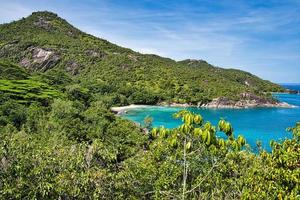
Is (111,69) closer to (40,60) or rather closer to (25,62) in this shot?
(40,60)

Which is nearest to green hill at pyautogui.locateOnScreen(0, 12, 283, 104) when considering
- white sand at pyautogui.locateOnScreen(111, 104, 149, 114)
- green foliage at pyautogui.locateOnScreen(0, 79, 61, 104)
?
white sand at pyautogui.locateOnScreen(111, 104, 149, 114)

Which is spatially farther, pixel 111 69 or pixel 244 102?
pixel 111 69

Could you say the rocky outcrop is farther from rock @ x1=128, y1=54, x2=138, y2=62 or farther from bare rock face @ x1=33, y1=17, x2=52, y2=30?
bare rock face @ x1=33, y1=17, x2=52, y2=30

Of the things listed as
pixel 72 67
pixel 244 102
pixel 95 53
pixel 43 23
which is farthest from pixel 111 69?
pixel 43 23

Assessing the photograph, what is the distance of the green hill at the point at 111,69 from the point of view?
10031 centimetres

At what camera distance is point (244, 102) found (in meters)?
104

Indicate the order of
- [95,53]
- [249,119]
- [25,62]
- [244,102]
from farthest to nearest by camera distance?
[95,53]
[25,62]
[244,102]
[249,119]

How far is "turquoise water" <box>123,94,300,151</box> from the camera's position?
64938 millimetres

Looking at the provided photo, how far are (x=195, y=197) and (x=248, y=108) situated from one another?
3702 inches

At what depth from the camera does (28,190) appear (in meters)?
10.3

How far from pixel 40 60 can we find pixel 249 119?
69243 millimetres

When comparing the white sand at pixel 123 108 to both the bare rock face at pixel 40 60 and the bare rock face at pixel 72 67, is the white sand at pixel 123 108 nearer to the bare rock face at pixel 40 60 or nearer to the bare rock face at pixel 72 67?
the bare rock face at pixel 72 67

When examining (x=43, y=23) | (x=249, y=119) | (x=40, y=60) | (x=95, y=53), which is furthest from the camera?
(x=43, y=23)

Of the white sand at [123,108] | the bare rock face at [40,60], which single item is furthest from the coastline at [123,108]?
the bare rock face at [40,60]
